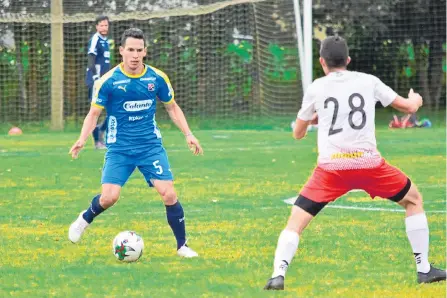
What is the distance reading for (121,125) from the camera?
341 inches

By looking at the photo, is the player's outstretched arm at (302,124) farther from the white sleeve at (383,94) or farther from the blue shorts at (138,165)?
the blue shorts at (138,165)

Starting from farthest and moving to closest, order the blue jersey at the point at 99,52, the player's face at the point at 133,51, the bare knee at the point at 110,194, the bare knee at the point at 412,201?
the blue jersey at the point at 99,52, the bare knee at the point at 110,194, the player's face at the point at 133,51, the bare knee at the point at 412,201

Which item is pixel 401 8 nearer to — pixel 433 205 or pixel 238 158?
pixel 238 158

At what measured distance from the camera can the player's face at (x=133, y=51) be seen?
8453mm

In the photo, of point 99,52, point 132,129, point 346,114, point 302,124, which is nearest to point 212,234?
point 132,129

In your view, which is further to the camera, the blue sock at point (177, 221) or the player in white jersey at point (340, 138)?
the blue sock at point (177, 221)

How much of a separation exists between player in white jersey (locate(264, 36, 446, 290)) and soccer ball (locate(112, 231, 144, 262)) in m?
1.55

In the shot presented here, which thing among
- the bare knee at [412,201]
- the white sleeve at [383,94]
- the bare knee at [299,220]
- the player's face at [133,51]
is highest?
the player's face at [133,51]

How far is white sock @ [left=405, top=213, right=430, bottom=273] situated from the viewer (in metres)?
7.04

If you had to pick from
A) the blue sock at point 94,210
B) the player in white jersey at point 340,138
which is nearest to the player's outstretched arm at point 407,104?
the player in white jersey at point 340,138

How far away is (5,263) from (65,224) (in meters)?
2.16

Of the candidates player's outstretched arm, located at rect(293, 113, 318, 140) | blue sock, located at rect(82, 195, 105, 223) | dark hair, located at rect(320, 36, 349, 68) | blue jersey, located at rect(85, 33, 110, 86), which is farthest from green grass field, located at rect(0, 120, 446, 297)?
blue jersey, located at rect(85, 33, 110, 86)

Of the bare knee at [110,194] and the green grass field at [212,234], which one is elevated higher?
the bare knee at [110,194]

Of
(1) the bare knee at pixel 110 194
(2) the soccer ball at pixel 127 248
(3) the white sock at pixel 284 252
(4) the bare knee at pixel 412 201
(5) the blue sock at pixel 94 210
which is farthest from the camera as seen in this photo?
(5) the blue sock at pixel 94 210
